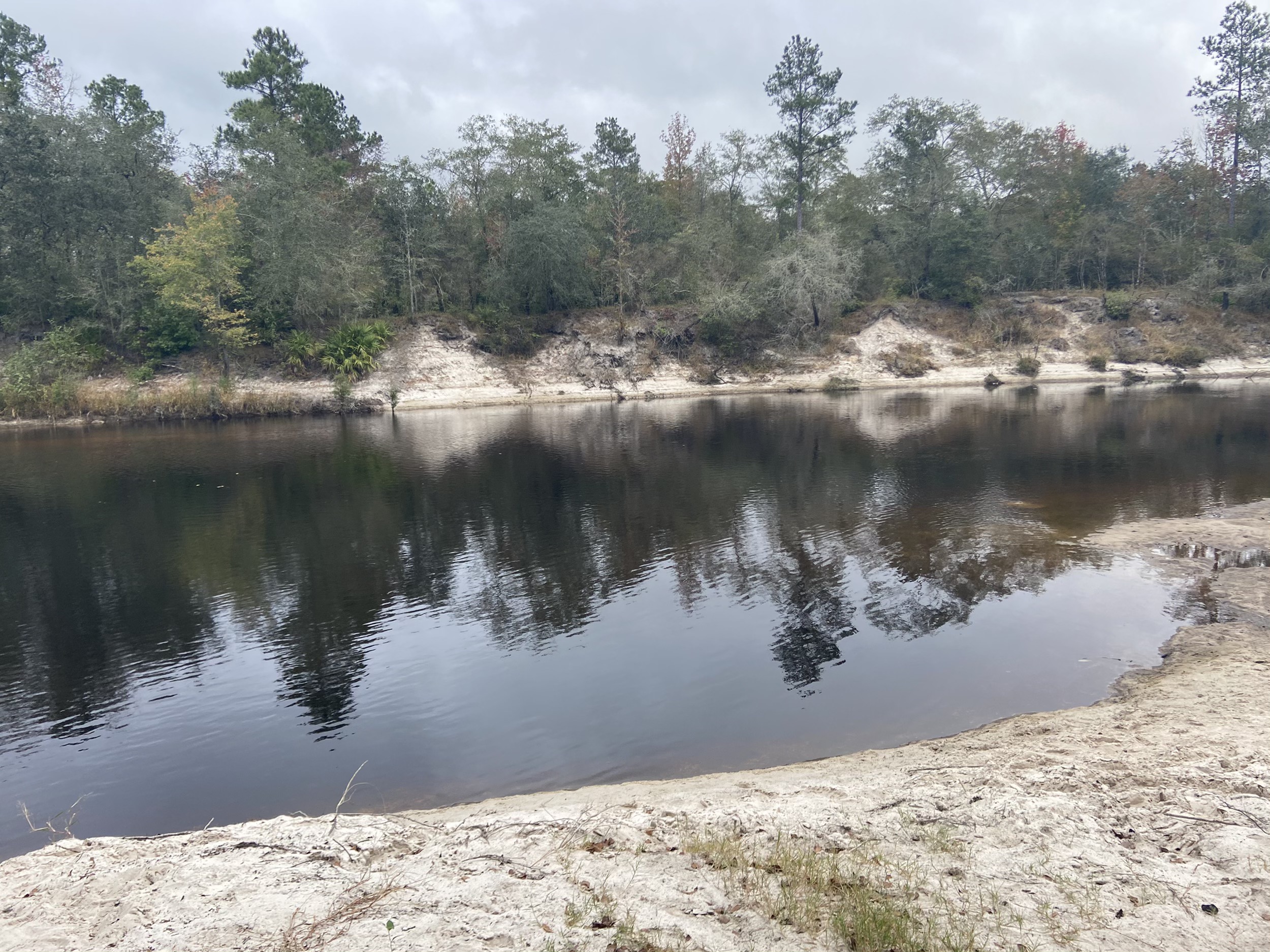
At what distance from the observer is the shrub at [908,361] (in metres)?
58.7

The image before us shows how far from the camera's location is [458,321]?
189 feet

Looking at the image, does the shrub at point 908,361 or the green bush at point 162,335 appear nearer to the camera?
the green bush at point 162,335

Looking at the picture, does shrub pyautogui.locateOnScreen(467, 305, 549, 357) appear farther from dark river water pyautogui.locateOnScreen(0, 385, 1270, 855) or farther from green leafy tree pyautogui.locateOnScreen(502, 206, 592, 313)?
dark river water pyautogui.locateOnScreen(0, 385, 1270, 855)

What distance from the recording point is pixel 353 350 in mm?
52188

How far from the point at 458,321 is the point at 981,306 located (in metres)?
42.5

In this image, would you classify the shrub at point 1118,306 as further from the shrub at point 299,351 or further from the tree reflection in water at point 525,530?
the shrub at point 299,351

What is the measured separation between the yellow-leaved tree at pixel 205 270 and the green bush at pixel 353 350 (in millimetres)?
5700

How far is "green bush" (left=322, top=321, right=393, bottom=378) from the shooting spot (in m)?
51.6

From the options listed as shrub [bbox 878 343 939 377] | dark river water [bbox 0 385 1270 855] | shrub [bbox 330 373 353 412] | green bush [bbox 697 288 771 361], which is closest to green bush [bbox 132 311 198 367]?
shrub [bbox 330 373 353 412]

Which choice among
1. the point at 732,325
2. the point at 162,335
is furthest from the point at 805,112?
the point at 162,335

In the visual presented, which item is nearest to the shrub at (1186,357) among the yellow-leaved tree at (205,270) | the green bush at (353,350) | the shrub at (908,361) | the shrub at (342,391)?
the shrub at (908,361)

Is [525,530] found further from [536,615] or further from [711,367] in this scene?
[711,367]

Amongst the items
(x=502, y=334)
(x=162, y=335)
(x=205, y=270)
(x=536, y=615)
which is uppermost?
(x=205, y=270)

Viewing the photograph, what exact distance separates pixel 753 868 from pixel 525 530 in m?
14.7
